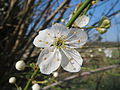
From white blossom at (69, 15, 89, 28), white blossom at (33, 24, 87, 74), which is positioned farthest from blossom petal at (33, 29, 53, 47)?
white blossom at (69, 15, 89, 28)

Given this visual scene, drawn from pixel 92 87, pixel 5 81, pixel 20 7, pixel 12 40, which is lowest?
pixel 92 87

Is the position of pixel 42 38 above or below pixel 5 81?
above

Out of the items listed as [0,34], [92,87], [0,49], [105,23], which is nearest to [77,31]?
[105,23]

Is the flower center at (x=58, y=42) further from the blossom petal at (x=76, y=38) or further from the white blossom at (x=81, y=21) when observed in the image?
Answer: the white blossom at (x=81, y=21)

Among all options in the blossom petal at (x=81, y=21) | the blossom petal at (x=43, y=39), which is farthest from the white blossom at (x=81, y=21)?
the blossom petal at (x=43, y=39)

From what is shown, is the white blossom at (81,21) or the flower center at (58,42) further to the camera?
the flower center at (58,42)

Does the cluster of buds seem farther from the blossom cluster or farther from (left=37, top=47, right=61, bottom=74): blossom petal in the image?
(left=37, top=47, right=61, bottom=74): blossom petal

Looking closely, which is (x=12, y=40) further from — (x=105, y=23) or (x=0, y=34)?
(x=105, y=23)
